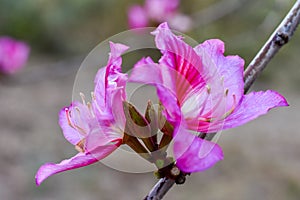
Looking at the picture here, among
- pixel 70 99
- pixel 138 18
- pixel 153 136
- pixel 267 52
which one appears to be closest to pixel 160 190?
pixel 153 136

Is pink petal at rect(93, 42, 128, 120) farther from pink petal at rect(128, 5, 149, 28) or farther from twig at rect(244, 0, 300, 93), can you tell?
pink petal at rect(128, 5, 149, 28)

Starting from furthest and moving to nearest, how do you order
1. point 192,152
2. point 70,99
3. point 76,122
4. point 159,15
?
1. point 70,99
2. point 159,15
3. point 76,122
4. point 192,152

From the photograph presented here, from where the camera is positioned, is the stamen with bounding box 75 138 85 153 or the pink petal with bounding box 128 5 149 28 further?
the pink petal with bounding box 128 5 149 28

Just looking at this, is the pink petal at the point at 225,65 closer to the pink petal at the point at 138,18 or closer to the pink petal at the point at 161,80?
the pink petal at the point at 161,80

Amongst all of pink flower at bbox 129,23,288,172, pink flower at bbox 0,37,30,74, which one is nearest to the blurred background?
pink flower at bbox 0,37,30,74

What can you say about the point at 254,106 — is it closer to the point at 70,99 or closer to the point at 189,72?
the point at 189,72

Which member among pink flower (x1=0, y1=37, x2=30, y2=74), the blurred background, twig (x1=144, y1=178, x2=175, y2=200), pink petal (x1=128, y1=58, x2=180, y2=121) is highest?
pink petal (x1=128, y1=58, x2=180, y2=121)

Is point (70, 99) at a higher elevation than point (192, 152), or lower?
lower
